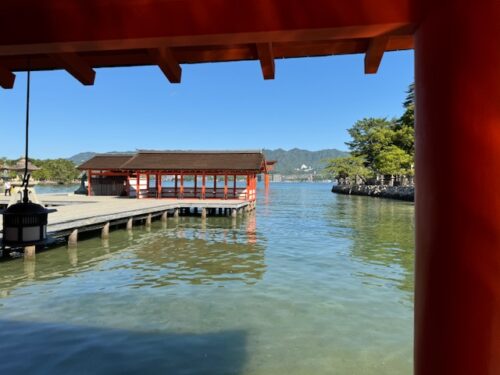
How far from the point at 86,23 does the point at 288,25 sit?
3.83 ft

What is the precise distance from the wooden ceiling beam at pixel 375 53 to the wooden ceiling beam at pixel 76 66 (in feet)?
6.66

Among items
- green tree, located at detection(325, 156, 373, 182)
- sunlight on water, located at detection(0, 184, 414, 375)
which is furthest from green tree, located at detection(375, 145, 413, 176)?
sunlight on water, located at detection(0, 184, 414, 375)

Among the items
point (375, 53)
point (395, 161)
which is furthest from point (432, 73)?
point (395, 161)

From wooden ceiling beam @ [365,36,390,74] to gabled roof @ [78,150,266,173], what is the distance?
21421mm

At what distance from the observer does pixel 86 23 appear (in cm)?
217

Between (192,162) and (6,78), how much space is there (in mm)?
23151

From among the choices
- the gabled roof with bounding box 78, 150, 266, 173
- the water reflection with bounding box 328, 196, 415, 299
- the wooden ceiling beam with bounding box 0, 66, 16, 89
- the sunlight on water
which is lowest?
the sunlight on water

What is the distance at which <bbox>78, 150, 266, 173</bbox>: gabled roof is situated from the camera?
2494 cm

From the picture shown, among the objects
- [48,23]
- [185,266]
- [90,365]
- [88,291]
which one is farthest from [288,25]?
[185,266]

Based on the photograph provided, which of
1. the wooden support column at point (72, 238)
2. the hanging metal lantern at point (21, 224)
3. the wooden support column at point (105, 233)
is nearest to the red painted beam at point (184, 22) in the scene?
the hanging metal lantern at point (21, 224)

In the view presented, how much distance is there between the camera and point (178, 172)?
2552cm

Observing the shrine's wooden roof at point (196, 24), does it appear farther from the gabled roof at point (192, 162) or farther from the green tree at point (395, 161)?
the green tree at point (395, 161)

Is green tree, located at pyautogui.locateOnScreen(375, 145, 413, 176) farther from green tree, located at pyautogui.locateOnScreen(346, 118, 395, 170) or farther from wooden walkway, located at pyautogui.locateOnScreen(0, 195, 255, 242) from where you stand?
wooden walkway, located at pyautogui.locateOnScreen(0, 195, 255, 242)

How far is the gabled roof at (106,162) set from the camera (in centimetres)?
2886
